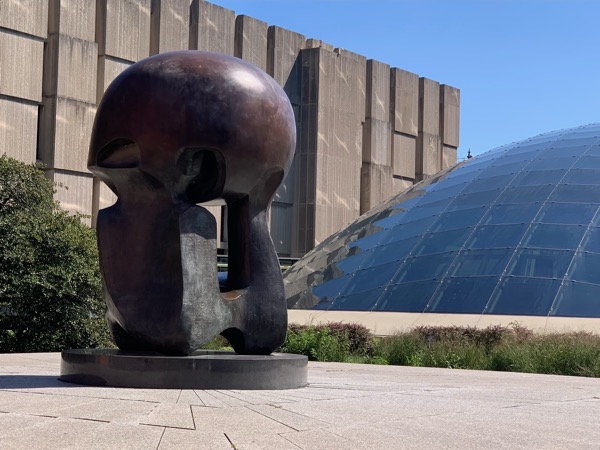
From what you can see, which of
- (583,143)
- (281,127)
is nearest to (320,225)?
(583,143)

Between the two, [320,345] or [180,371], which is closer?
[180,371]

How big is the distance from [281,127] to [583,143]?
22.0m

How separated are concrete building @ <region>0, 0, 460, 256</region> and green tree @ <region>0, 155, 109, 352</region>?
897 centimetres

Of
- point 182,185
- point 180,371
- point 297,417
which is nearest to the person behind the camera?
point 297,417

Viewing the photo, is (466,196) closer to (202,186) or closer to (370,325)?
(370,325)

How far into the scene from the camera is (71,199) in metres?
41.2

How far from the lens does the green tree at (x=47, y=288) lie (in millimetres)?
21562

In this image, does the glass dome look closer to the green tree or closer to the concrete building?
the green tree

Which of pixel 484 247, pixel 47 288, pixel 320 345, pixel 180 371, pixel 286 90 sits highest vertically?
pixel 286 90

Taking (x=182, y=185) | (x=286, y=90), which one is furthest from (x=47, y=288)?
(x=286, y=90)

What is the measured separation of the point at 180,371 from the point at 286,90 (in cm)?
4257

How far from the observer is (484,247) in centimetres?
2609

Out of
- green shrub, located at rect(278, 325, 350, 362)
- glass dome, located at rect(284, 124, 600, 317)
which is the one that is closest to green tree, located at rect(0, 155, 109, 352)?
green shrub, located at rect(278, 325, 350, 362)

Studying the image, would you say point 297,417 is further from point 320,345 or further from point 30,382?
point 320,345
